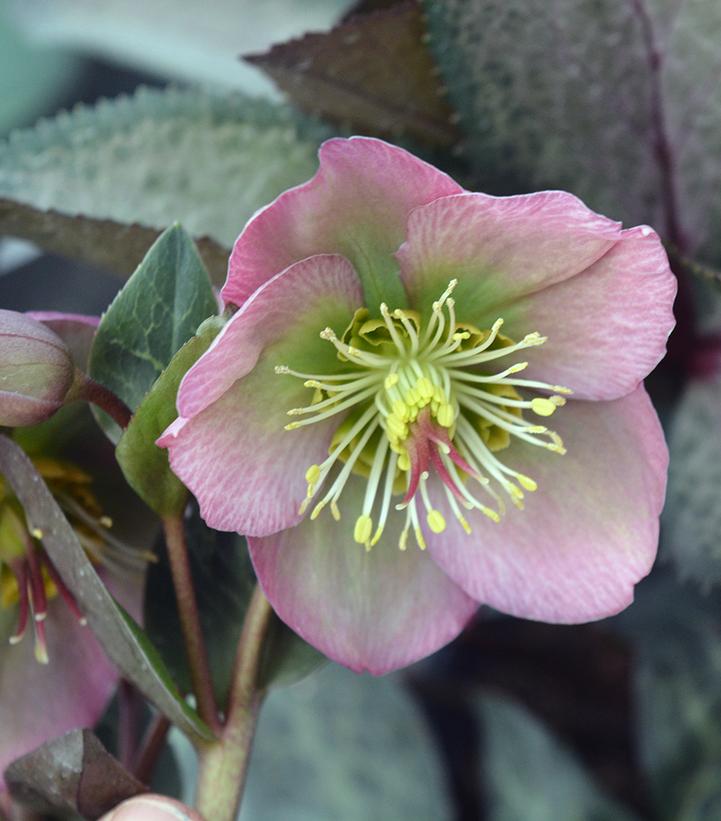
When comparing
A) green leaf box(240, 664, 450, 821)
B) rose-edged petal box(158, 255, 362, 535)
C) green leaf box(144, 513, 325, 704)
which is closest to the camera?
rose-edged petal box(158, 255, 362, 535)

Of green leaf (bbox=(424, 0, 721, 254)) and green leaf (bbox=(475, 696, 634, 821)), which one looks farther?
green leaf (bbox=(475, 696, 634, 821))

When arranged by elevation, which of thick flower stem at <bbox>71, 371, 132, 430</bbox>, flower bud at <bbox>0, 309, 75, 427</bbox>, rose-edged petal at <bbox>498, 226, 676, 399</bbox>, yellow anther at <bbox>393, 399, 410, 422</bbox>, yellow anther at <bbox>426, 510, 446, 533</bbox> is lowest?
yellow anther at <bbox>426, 510, 446, 533</bbox>

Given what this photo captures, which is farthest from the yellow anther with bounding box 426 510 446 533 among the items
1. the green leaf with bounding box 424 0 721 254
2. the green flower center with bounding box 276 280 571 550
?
the green leaf with bounding box 424 0 721 254

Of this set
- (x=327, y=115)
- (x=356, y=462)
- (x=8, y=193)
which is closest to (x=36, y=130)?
(x=8, y=193)

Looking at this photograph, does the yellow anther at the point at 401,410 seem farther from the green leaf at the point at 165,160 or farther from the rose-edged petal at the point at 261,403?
the green leaf at the point at 165,160

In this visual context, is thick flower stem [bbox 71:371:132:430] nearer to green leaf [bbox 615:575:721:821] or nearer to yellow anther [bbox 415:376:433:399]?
yellow anther [bbox 415:376:433:399]

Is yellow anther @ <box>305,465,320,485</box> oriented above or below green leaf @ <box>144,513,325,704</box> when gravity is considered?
above
